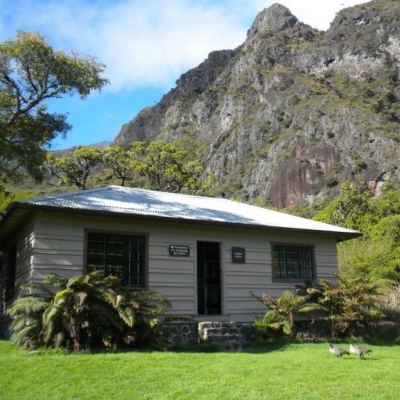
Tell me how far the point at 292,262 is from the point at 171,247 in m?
4.09

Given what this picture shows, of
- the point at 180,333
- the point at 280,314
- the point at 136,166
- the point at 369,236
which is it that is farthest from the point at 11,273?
the point at 136,166

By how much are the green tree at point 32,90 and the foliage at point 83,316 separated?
815 cm

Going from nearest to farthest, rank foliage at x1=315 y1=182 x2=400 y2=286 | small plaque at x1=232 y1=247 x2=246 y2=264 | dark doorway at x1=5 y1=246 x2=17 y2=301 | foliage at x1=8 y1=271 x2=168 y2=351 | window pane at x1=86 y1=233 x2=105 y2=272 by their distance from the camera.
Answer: foliage at x1=8 y1=271 x2=168 y2=351, window pane at x1=86 y1=233 x2=105 y2=272, small plaque at x1=232 y1=247 x2=246 y2=264, dark doorway at x1=5 y1=246 x2=17 y2=301, foliage at x1=315 y1=182 x2=400 y2=286

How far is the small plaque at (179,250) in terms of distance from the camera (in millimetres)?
14019

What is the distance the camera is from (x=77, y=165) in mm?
40500

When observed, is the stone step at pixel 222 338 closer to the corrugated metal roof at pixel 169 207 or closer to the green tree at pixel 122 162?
the corrugated metal roof at pixel 169 207

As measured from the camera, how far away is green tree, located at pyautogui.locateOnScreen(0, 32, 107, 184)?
1722 cm

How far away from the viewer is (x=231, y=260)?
48.7 feet

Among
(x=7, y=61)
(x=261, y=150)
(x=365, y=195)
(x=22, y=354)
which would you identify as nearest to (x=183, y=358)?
(x=22, y=354)

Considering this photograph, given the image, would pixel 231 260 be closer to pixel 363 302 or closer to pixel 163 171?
pixel 363 302

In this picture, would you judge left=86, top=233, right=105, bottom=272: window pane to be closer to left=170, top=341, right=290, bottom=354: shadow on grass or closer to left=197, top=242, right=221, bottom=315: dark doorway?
left=170, top=341, right=290, bottom=354: shadow on grass

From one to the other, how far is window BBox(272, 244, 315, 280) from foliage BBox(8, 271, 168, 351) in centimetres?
523

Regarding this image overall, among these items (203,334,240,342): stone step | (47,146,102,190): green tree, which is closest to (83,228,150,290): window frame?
(203,334,240,342): stone step

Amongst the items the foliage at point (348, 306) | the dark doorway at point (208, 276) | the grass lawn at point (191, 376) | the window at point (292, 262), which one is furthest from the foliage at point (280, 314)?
the grass lawn at point (191, 376)
